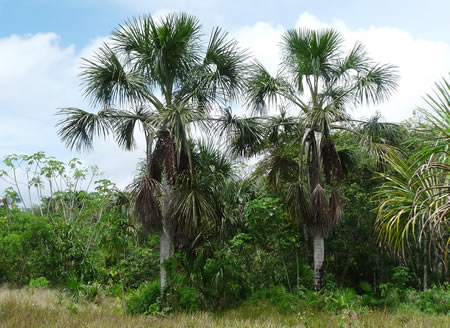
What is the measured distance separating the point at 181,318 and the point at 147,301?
2.34m

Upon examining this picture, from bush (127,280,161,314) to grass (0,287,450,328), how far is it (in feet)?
1.51

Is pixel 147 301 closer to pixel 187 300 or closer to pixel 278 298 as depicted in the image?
pixel 187 300

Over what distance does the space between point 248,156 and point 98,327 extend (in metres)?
6.67

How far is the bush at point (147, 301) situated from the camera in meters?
9.51

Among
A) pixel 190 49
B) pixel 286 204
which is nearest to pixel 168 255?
pixel 286 204

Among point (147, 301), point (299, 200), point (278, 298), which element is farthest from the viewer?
A: point (299, 200)

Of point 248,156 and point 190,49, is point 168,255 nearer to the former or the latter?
point 248,156

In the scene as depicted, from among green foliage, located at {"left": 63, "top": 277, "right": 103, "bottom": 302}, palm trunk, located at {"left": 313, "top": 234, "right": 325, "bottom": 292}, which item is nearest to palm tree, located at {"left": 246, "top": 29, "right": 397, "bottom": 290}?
palm trunk, located at {"left": 313, "top": 234, "right": 325, "bottom": 292}

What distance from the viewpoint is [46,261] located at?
13.9 metres

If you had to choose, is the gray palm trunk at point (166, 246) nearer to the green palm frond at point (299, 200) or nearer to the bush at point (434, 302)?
the green palm frond at point (299, 200)

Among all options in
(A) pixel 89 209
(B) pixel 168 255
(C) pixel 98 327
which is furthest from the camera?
(A) pixel 89 209

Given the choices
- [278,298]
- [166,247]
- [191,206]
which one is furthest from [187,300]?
[278,298]

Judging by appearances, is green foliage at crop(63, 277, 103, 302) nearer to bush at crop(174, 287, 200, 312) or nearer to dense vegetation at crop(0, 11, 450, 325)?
dense vegetation at crop(0, 11, 450, 325)

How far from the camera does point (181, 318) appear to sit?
7867 mm
